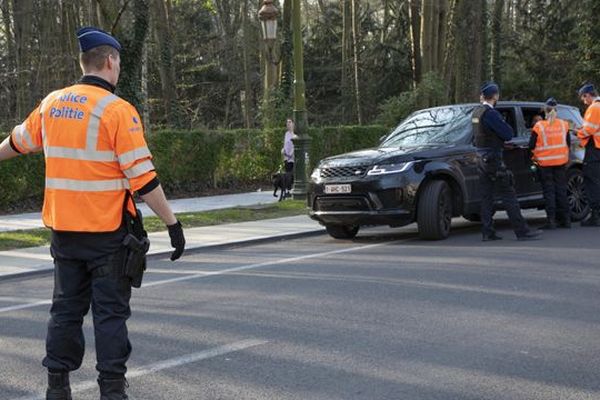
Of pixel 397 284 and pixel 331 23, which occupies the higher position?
pixel 331 23

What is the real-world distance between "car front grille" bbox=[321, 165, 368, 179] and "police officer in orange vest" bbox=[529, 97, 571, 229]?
284 cm

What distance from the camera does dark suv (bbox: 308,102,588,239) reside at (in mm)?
10117

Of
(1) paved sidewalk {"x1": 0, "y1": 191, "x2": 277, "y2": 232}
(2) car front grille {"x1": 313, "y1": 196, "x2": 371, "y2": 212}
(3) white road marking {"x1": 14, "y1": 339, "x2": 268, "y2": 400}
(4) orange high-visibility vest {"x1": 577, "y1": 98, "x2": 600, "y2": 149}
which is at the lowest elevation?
(3) white road marking {"x1": 14, "y1": 339, "x2": 268, "y2": 400}

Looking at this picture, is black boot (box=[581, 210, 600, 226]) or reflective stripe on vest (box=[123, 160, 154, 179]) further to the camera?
black boot (box=[581, 210, 600, 226])

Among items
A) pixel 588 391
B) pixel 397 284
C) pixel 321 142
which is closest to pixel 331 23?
pixel 321 142

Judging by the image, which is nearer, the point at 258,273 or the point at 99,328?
the point at 99,328

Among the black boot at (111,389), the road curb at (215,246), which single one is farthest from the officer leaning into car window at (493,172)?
the black boot at (111,389)

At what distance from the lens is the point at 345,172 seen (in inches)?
411

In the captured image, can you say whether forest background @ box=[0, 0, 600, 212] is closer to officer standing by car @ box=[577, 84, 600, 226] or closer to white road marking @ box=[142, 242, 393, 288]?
white road marking @ box=[142, 242, 393, 288]

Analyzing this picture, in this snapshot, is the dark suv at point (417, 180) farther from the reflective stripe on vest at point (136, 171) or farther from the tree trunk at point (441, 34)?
the tree trunk at point (441, 34)

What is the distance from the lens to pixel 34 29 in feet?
96.1

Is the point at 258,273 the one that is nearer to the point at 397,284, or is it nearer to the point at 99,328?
the point at 397,284

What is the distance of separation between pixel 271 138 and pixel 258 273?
44.6 feet

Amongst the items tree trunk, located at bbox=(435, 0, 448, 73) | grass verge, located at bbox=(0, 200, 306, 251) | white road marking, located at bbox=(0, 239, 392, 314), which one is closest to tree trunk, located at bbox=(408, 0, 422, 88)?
tree trunk, located at bbox=(435, 0, 448, 73)
